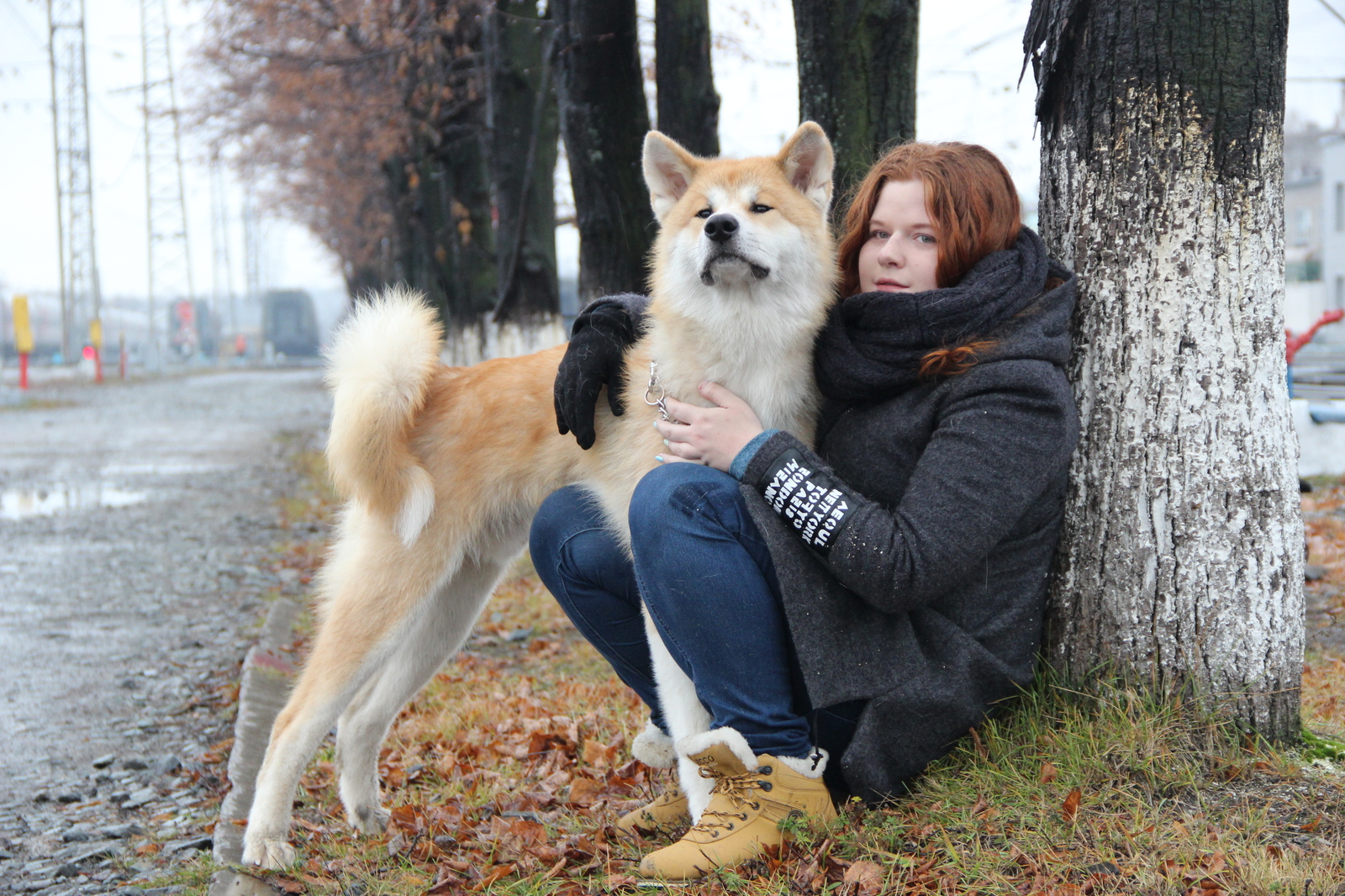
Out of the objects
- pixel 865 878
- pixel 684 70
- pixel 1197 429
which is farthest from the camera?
pixel 684 70

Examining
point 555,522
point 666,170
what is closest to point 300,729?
point 555,522

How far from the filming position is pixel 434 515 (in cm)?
310

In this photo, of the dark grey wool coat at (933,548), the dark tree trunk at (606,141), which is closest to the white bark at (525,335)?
the dark tree trunk at (606,141)

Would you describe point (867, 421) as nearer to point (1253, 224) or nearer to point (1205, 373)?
point (1205, 373)

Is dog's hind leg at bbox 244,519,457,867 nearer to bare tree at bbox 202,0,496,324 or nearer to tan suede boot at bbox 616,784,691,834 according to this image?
tan suede boot at bbox 616,784,691,834

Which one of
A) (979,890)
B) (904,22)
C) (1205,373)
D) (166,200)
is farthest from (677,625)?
(166,200)

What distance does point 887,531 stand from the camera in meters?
2.18

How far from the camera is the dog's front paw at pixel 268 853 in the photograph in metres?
2.85

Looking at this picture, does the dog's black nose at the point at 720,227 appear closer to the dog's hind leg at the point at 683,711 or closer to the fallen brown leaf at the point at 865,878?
the dog's hind leg at the point at 683,711

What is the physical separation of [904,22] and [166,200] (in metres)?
44.6

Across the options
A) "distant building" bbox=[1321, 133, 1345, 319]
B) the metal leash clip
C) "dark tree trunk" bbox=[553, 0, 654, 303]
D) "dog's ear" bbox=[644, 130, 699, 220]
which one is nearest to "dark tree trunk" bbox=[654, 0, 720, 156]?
"dark tree trunk" bbox=[553, 0, 654, 303]

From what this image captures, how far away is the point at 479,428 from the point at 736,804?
1.40m

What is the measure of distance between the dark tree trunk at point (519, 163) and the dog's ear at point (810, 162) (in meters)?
5.38

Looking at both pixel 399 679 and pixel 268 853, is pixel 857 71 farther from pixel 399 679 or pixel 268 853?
pixel 268 853
